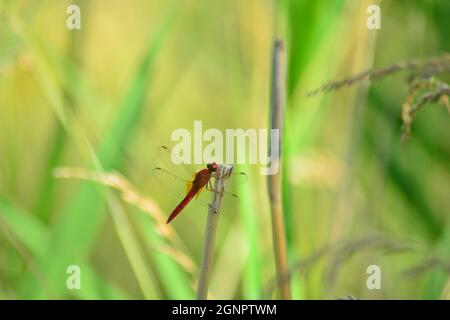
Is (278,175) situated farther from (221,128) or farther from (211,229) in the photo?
(221,128)

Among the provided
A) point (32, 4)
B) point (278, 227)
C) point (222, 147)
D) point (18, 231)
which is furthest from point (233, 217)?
point (278, 227)

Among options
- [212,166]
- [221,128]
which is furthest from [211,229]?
[221,128]

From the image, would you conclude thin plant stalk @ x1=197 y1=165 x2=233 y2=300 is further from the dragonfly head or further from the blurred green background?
the blurred green background

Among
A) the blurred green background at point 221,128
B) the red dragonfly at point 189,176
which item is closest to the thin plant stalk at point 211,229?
the red dragonfly at point 189,176

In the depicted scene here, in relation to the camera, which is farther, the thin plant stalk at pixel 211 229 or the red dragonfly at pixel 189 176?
the red dragonfly at pixel 189 176

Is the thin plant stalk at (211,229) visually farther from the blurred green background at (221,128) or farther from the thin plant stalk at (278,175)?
the blurred green background at (221,128)

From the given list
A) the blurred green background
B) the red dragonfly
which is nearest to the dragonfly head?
the red dragonfly

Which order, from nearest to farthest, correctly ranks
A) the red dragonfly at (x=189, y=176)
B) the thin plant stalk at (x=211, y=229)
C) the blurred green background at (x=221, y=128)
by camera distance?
the thin plant stalk at (x=211, y=229)
the red dragonfly at (x=189, y=176)
the blurred green background at (x=221, y=128)
